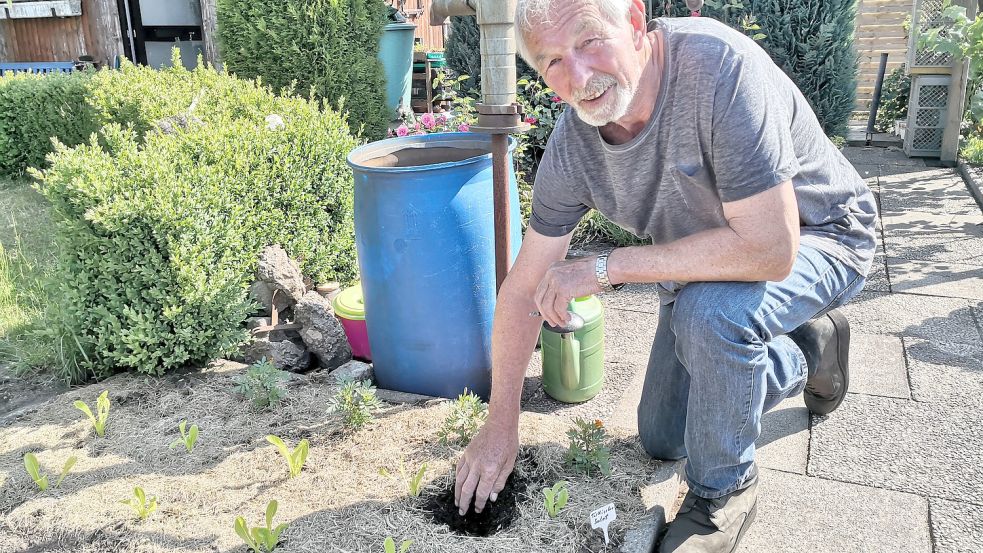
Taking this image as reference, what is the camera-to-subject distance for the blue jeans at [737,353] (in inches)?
66.6

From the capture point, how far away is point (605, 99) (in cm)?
167

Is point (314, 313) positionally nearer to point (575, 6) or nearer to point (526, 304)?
Answer: point (526, 304)

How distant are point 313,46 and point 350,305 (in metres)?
3.03

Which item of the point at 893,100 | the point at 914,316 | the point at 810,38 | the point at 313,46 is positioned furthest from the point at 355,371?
the point at 893,100

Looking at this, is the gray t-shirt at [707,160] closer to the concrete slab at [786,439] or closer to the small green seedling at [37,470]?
the concrete slab at [786,439]

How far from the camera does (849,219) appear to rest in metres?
1.97

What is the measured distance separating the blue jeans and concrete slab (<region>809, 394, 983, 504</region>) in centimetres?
53

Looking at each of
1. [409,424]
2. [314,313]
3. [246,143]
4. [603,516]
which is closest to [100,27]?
[246,143]

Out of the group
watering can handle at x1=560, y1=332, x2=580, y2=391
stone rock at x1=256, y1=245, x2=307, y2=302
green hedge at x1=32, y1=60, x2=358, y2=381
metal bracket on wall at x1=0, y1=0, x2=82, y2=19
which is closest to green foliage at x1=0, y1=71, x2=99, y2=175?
metal bracket on wall at x1=0, y1=0, x2=82, y2=19

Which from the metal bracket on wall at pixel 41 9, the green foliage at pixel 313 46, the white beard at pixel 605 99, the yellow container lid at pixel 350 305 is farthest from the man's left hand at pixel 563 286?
the metal bracket on wall at pixel 41 9

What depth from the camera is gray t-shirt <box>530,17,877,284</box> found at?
1602mm

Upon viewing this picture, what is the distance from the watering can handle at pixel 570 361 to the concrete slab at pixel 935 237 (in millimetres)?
2577

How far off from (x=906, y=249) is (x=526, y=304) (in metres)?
3.31

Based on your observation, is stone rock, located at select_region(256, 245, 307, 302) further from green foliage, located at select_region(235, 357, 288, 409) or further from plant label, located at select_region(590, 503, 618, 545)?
plant label, located at select_region(590, 503, 618, 545)
